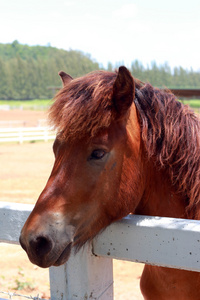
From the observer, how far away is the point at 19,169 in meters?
13.2

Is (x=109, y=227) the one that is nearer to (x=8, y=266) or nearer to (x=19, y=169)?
(x=8, y=266)

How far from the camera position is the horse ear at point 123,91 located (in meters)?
1.79

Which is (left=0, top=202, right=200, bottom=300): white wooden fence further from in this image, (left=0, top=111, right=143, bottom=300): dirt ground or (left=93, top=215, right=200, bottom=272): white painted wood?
(left=0, top=111, right=143, bottom=300): dirt ground

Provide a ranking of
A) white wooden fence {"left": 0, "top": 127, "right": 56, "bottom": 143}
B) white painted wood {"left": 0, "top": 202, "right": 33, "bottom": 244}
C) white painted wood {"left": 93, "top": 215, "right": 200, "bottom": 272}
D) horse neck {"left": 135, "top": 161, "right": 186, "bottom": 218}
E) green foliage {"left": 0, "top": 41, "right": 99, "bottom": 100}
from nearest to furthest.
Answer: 1. white painted wood {"left": 93, "top": 215, "right": 200, "bottom": 272}
2. white painted wood {"left": 0, "top": 202, "right": 33, "bottom": 244}
3. horse neck {"left": 135, "top": 161, "right": 186, "bottom": 218}
4. white wooden fence {"left": 0, "top": 127, "right": 56, "bottom": 143}
5. green foliage {"left": 0, "top": 41, "right": 99, "bottom": 100}

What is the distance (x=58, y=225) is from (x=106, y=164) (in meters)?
0.43

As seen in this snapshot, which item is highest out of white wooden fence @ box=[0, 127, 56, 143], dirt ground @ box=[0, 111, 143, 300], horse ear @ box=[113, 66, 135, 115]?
horse ear @ box=[113, 66, 135, 115]

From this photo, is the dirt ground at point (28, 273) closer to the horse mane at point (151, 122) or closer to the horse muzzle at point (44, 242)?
the horse mane at point (151, 122)

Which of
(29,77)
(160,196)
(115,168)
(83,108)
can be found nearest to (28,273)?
(160,196)

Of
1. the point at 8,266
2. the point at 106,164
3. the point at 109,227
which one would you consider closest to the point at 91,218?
the point at 109,227

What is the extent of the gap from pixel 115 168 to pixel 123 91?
0.44 m

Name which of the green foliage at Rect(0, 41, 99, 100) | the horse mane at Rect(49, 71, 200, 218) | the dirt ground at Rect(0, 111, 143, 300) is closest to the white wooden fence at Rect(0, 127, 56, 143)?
the dirt ground at Rect(0, 111, 143, 300)

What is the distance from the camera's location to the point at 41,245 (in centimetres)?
151

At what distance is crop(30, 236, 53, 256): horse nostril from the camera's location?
1499 millimetres

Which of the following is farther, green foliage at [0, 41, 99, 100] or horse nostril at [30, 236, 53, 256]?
green foliage at [0, 41, 99, 100]
